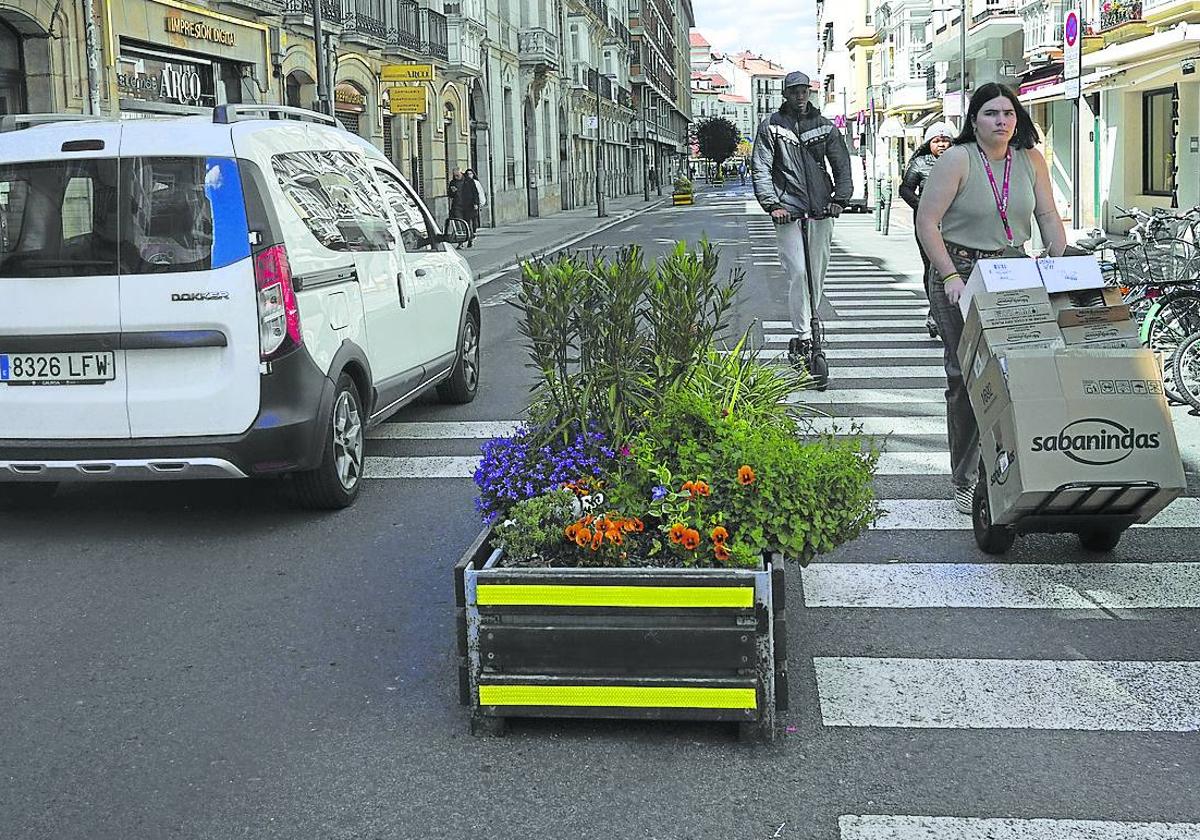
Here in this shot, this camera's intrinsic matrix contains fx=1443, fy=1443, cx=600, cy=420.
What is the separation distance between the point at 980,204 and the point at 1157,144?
28245 mm

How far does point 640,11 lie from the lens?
97.6 m

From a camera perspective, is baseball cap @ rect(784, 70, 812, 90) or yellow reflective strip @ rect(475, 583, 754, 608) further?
baseball cap @ rect(784, 70, 812, 90)

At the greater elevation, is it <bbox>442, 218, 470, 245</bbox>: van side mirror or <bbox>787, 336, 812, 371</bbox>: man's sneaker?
Result: <bbox>442, 218, 470, 245</bbox>: van side mirror

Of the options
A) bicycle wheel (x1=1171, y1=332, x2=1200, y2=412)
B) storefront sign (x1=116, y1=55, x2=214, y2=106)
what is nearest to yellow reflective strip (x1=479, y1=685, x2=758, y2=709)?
bicycle wheel (x1=1171, y1=332, x2=1200, y2=412)

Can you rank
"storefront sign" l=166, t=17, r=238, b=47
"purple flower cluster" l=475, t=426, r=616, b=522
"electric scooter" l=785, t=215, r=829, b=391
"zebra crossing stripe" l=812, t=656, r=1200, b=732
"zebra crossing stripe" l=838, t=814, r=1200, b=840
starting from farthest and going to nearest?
"storefront sign" l=166, t=17, r=238, b=47 → "electric scooter" l=785, t=215, r=829, b=391 → "purple flower cluster" l=475, t=426, r=616, b=522 → "zebra crossing stripe" l=812, t=656, r=1200, b=732 → "zebra crossing stripe" l=838, t=814, r=1200, b=840

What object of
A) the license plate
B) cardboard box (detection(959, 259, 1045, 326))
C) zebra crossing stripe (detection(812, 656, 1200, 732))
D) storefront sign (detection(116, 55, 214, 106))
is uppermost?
storefront sign (detection(116, 55, 214, 106))

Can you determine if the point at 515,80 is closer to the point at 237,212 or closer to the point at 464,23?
the point at 464,23

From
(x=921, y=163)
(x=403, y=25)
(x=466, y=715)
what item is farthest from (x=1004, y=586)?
(x=403, y=25)

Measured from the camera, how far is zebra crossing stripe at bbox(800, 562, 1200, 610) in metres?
5.21

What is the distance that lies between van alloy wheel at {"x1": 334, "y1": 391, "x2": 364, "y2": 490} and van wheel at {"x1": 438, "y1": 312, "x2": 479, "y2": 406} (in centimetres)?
249

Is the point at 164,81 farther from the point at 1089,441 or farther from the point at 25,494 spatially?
the point at 1089,441

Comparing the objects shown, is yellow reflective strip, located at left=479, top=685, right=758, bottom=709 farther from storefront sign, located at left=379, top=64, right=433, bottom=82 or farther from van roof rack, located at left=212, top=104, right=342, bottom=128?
storefront sign, located at left=379, top=64, right=433, bottom=82

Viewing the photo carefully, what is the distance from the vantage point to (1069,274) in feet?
17.9

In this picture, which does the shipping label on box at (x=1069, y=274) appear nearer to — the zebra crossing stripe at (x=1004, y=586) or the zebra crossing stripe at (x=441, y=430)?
the zebra crossing stripe at (x=1004, y=586)
